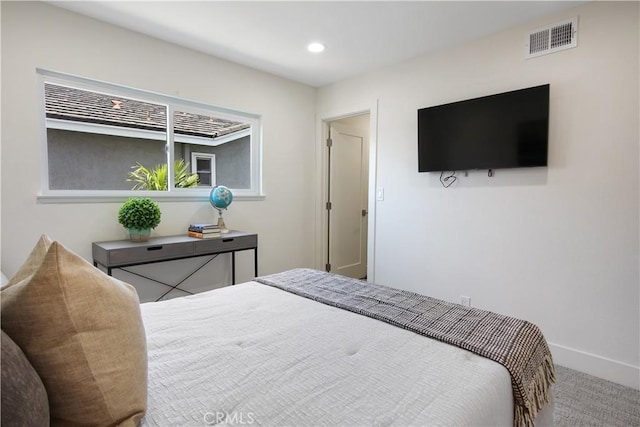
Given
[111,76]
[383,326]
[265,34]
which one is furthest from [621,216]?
[111,76]

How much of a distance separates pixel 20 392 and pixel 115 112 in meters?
2.73

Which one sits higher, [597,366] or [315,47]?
[315,47]

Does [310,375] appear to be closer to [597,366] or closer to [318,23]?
[597,366]

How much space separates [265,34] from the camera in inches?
106

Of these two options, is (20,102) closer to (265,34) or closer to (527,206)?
(265,34)

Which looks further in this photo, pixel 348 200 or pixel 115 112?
pixel 348 200

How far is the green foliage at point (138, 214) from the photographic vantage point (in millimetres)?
2492

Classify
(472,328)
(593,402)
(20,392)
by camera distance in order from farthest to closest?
(593,402)
(472,328)
(20,392)

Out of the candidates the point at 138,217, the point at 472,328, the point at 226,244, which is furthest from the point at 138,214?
the point at 472,328

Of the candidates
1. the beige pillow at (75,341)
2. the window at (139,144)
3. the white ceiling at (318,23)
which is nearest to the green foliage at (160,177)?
the window at (139,144)

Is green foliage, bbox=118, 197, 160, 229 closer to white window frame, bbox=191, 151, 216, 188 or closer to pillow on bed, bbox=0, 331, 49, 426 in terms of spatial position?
white window frame, bbox=191, 151, 216, 188

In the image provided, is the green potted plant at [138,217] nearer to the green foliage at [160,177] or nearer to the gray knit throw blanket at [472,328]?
the green foliage at [160,177]

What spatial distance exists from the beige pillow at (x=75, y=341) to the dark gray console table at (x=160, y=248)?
5.41ft

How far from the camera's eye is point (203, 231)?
285 cm
